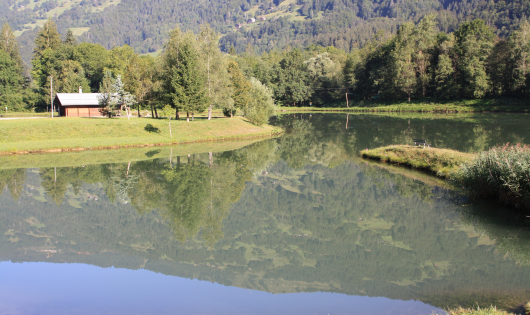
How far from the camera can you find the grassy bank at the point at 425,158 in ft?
93.2

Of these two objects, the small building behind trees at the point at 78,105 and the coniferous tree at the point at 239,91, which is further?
the small building behind trees at the point at 78,105

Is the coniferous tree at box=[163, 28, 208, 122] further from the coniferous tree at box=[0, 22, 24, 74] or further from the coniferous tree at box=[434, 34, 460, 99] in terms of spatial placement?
the coniferous tree at box=[0, 22, 24, 74]

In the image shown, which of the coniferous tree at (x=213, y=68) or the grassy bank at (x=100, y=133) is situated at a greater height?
the coniferous tree at (x=213, y=68)

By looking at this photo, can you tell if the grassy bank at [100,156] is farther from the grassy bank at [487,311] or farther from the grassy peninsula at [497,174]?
the grassy bank at [487,311]

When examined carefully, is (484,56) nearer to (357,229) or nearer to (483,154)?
(483,154)

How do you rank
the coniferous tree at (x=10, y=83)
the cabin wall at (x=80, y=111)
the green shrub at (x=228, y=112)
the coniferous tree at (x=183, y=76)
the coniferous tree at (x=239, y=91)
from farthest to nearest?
1. the coniferous tree at (x=10, y=83)
2. the cabin wall at (x=80, y=111)
3. the green shrub at (x=228, y=112)
4. the coniferous tree at (x=239, y=91)
5. the coniferous tree at (x=183, y=76)

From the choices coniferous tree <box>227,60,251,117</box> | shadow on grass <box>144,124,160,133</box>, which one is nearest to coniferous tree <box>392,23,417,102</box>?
coniferous tree <box>227,60,251,117</box>

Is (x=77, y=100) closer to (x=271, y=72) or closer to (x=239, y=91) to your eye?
(x=239, y=91)

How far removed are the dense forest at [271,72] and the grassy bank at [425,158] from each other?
2820cm

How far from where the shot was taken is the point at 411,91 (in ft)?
332

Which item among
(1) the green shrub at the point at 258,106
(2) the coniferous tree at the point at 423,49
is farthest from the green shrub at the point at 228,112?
(2) the coniferous tree at the point at 423,49

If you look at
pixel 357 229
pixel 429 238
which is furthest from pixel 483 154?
pixel 357 229

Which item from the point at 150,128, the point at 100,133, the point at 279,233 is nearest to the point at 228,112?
the point at 150,128

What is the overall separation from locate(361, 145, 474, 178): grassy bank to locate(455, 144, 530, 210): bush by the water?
372cm
